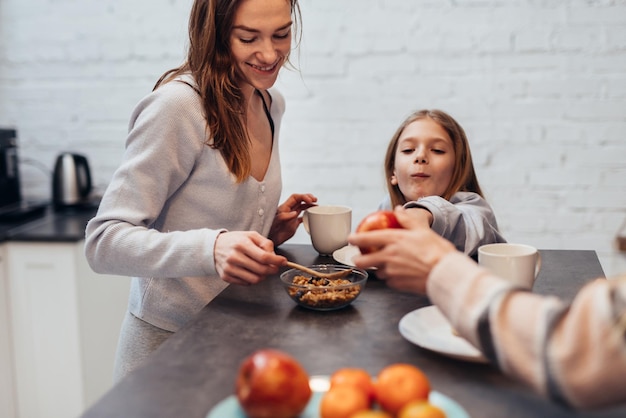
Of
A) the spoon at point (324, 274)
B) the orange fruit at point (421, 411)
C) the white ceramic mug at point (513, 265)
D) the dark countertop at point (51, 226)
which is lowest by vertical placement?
the dark countertop at point (51, 226)

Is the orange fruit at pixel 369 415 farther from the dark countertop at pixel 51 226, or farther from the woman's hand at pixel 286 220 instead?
the dark countertop at pixel 51 226

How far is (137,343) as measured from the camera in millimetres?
1518

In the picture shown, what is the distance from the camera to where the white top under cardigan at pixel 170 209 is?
135cm

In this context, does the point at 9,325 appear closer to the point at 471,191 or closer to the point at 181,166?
the point at 181,166

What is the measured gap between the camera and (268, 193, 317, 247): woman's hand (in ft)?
5.62

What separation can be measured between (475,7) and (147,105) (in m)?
1.51

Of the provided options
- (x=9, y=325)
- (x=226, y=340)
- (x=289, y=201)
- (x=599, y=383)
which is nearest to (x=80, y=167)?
(x=9, y=325)

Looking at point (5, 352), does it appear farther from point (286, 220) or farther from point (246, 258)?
point (246, 258)

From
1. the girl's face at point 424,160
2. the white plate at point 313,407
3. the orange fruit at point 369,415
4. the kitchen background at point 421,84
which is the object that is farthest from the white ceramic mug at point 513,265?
the kitchen background at point 421,84

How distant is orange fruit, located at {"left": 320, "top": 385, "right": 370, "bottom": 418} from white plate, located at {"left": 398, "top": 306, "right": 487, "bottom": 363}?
8.6 inches

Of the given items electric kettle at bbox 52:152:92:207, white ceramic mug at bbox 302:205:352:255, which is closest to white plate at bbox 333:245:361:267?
white ceramic mug at bbox 302:205:352:255

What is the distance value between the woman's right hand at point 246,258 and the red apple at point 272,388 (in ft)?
1.36

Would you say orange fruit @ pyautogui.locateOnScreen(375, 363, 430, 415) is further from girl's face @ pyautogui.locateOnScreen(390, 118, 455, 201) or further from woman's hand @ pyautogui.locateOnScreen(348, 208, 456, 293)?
girl's face @ pyautogui.locateOnScreen(390, 118, 455, 201)

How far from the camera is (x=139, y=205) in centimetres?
139
